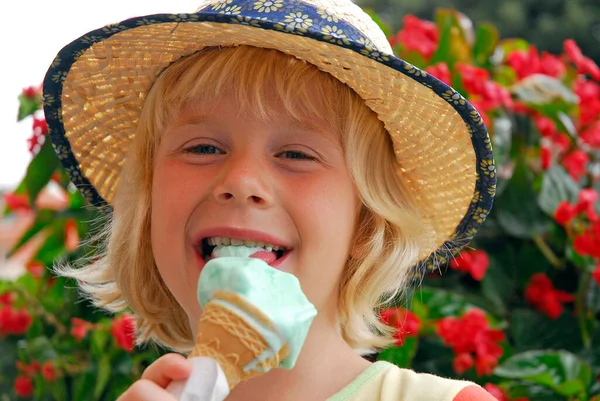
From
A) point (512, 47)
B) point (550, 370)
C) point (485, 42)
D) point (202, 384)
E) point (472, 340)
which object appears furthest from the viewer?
point (512, 47)

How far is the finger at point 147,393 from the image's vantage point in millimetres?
1248

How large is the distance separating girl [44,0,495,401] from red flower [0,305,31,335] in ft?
3.79

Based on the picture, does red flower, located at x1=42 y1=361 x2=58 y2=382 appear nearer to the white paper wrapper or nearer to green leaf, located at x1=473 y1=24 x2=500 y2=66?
the white paper wrapper

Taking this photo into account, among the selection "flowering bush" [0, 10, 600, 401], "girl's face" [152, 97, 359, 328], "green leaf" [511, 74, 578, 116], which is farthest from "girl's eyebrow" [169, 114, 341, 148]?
"green leaf" [511, 74, 578, 116]

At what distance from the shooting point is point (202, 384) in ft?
4.06

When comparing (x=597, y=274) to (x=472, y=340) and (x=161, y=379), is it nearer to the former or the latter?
(x=472, y=340)

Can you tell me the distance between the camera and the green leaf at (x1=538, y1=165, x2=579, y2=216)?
2.71 meters

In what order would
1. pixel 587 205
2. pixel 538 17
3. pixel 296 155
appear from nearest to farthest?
pixel 296 155, pixel 587 205, pixel 538 17

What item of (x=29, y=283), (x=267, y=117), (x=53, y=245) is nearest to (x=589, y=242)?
(x=267, y=117)

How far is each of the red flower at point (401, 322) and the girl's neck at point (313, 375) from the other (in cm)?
62

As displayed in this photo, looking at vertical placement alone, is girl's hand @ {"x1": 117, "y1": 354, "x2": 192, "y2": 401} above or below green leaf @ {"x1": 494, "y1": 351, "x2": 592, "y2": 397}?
below

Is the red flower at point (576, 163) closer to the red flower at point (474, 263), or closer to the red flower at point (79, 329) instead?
the red flower at point (474, 263)

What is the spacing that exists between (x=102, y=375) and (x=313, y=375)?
3.58ft

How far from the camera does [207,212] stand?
1666 millimetres
